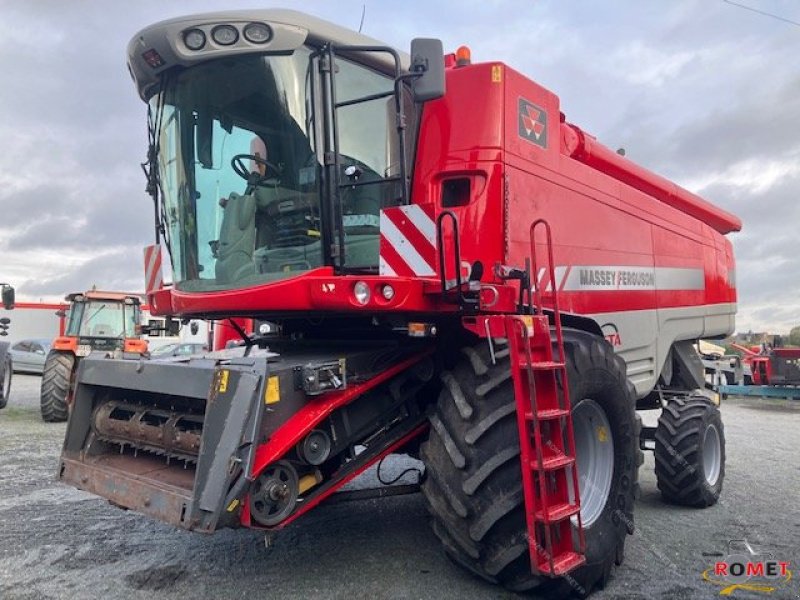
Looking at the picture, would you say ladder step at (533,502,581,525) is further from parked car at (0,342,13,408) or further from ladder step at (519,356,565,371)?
parked car at (0,342,13,408)

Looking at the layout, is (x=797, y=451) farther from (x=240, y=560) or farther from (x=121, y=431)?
(x=121, y=431)

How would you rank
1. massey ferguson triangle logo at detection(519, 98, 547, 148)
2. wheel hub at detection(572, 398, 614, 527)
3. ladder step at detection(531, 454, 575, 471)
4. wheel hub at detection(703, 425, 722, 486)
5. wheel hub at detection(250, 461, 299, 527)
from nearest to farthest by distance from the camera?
1. wheel hub at detection(250, 461, 299, 527)
2. ladder step at detection(531, 454, 575, 471)
3. wheel hub at detection(572, 398, 614, 527)
4. massey ferguson triangle logo at detection(519, 98, 547, 148)
5. wheel hub at detection(703, 425, 722, 486)

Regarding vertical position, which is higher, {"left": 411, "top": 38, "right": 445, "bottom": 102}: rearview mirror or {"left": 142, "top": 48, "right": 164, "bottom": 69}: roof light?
{"left": 142, "top": 48, "right": 164, "bottom": 69}: roof light

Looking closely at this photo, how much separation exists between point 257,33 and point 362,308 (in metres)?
1.58

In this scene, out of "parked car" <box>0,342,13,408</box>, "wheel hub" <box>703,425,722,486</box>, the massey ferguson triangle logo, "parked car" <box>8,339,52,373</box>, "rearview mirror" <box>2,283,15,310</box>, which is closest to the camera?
the massey ferguson triangle logo

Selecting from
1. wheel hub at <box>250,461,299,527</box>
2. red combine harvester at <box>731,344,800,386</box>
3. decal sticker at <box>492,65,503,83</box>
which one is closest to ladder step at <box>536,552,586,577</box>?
wheel hub at <box>250,461,299,527</box>

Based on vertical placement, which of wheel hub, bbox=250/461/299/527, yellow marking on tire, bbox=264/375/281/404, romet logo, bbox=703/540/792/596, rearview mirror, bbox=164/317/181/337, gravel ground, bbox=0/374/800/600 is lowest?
romet logo, bbox=703/540/792/596

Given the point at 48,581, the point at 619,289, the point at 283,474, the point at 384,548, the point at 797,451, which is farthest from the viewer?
the point at 797,451

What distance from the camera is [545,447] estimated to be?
3.49m

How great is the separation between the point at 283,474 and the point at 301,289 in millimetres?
938

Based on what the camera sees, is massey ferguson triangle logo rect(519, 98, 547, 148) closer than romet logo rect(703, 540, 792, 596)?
No

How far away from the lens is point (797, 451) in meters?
8.55

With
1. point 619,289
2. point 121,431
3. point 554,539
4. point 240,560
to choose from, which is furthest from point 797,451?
point 121,431

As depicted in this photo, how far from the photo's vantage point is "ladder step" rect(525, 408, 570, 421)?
3.33 metres
